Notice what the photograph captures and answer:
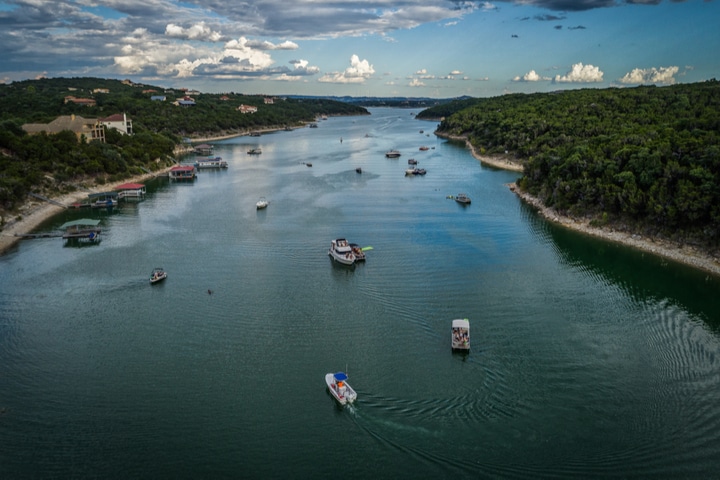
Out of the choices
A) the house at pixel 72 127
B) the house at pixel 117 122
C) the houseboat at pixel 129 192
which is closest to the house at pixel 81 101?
the house at pixel 117 122

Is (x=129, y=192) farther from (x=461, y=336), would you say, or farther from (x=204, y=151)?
(x=461, y=336)

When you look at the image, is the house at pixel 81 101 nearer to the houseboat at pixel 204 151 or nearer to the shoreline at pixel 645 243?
the houseboat at pixel 204 151

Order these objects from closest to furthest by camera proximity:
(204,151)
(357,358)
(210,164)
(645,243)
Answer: (357,358), (645,243), (210,164), (204,151)

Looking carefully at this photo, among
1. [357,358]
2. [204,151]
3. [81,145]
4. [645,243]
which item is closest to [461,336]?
[357,358]

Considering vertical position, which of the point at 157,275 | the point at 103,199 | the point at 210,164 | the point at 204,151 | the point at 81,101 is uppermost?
the point at 81,101

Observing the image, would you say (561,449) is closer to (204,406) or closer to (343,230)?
(204,406)

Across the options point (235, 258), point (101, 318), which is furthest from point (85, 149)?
point (101, 318)

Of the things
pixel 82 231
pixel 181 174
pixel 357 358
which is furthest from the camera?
pixel 181 174
